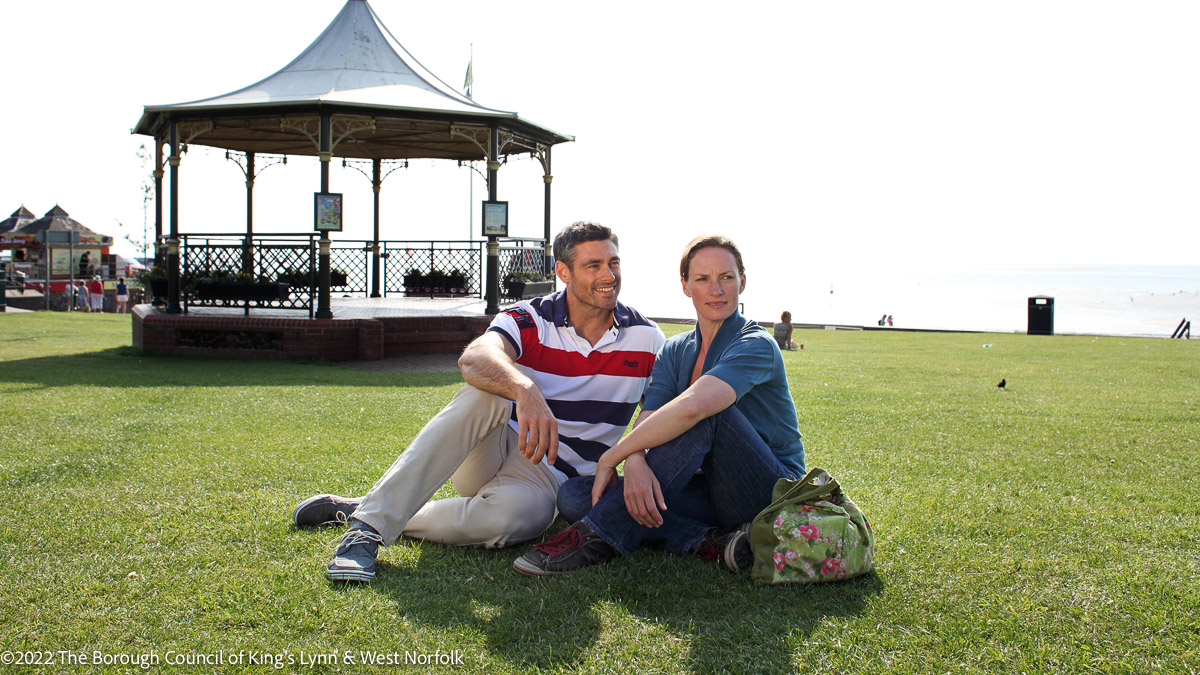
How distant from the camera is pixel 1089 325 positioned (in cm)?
3816

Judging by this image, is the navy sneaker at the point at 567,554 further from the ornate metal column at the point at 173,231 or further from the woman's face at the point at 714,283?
the ornate metal column at the point at 173,231

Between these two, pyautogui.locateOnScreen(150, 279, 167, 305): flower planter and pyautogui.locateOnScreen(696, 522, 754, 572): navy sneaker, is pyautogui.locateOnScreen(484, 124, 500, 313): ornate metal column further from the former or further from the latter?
pyautogui.locateOnScreen(696, 522, 754, 572): navy sneaker

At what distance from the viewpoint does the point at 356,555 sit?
10.6 feet

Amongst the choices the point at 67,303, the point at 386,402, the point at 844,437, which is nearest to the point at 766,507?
the point at 844,437

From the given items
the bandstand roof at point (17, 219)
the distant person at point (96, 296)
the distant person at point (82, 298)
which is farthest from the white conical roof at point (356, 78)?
the bandstand roof at point (17, 219)

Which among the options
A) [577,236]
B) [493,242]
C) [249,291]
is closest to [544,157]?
[493,242]

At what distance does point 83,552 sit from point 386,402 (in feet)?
15.2

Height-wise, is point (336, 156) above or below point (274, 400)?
above

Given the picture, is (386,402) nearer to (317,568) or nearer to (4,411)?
(4,411)

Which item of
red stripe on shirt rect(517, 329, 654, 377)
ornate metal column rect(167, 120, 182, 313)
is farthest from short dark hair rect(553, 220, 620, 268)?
ornate metal column rect(167, 120, 182, 313)

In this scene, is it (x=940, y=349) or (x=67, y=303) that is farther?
(x=67, y=303)

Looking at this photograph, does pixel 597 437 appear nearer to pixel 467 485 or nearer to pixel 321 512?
pixel 467 485

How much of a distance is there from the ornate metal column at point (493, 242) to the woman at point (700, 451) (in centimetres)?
989

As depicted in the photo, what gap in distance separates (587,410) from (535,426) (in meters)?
0.52
